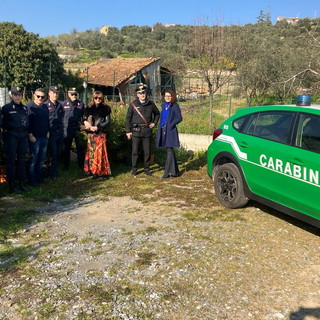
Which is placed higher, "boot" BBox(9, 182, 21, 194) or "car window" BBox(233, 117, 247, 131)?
"car window" BBox(233, 117, 247, 131)

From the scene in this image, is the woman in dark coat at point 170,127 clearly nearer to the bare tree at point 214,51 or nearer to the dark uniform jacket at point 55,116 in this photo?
the dark uniform jacket at point 55,116

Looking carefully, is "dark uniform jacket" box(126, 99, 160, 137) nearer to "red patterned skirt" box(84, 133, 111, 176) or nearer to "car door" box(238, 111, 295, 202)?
"red patterned skirt" box(84, 133, 111, 176)

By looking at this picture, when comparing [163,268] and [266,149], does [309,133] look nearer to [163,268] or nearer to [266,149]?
[266,149]

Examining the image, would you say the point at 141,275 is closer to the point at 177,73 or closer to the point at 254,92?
the point at 254,92

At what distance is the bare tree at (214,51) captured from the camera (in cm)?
1552

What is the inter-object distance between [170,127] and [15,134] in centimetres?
282

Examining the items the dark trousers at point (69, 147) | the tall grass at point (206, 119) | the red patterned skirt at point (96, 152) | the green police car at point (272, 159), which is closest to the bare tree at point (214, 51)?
the tall grass at point (206, 119)

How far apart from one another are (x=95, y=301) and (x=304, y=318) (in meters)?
1.66

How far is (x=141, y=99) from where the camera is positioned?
6.77 meters

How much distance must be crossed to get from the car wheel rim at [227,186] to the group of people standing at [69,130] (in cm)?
184

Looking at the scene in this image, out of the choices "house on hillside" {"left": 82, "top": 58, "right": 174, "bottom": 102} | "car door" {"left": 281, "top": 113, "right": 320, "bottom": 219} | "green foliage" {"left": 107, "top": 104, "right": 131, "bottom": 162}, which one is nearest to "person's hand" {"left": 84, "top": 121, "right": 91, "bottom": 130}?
"green foliage" {"left": 107, "top": 104, "right": 131, "bottom": 162}

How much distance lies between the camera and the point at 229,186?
513 centimetres

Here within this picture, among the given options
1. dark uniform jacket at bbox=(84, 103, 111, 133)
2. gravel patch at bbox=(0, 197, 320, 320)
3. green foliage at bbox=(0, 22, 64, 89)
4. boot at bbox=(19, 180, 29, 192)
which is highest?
green foliage at bbox=(0, 22, 64, 89)

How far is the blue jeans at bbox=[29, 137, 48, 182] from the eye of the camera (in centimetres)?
611
